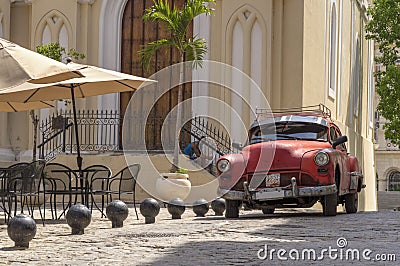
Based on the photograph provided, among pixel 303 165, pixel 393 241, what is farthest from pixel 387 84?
pixel 393 241

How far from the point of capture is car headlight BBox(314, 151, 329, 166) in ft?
44.3

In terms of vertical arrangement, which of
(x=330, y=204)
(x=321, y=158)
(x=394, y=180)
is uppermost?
(x=321, y=158)

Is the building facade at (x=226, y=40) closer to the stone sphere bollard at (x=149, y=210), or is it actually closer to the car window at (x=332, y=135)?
the car window at (x=332, y=135)

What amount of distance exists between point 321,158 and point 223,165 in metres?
1.54

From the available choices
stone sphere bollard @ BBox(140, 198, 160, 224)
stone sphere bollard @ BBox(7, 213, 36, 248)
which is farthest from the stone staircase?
stone sphere bollard @ BBox(7, 213, 36, 248)

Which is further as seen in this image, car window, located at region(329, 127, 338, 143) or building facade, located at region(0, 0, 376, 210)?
building facade, located at region(0, 0, 376, 210)

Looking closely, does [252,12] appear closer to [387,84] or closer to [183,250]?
[387,84]

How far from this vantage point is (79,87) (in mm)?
14234

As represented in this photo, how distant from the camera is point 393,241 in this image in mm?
9562

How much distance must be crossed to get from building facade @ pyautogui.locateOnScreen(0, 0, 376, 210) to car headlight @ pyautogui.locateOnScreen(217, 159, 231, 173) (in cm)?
715

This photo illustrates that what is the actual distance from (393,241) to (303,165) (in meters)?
4.10

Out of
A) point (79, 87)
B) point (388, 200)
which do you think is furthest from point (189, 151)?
point (388, 200)

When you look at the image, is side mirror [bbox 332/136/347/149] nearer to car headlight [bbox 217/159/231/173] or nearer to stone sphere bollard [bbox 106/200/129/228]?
car headlight [bbox 217/159/231/173]

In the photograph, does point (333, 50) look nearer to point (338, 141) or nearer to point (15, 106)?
point (338, 141)
